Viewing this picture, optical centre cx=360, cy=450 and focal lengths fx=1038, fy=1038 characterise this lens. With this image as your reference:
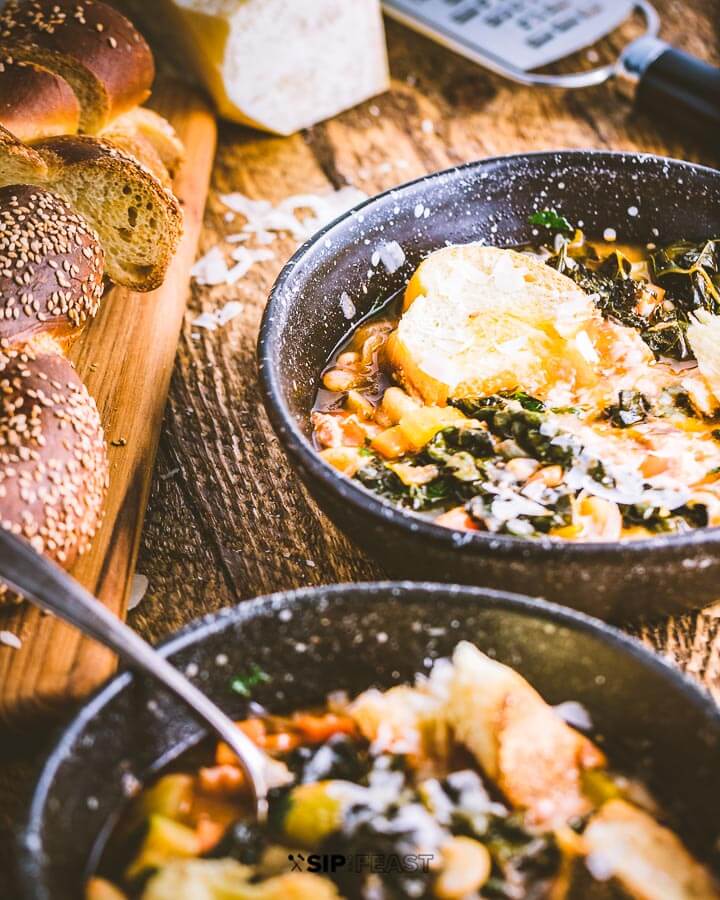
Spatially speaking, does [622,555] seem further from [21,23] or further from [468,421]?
[21,23]

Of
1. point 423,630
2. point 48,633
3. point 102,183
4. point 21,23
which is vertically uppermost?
point 21,23

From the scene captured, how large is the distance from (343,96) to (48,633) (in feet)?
9.27

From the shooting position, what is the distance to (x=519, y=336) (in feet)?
9.06

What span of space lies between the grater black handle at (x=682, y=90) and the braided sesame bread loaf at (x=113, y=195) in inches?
82.3

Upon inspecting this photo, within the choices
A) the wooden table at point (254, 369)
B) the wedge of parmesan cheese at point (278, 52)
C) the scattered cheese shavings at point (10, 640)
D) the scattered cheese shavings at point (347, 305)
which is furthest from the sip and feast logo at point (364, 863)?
the wedge of parmesan cheese at point (278, 52)

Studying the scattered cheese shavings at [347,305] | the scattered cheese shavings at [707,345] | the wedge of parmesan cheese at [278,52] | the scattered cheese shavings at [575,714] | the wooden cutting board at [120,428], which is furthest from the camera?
the wedge of parmesan cheese at [278,52]

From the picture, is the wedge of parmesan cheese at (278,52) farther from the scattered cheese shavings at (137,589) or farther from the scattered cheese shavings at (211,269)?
the scattered cheese shavings at (137,589)

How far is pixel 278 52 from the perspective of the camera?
3.93 metres

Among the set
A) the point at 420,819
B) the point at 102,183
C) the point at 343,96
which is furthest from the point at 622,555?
the point at 343,96

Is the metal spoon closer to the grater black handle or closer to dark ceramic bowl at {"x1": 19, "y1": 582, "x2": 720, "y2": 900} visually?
dark ceramic bowl at {"x1": 19, "y1": 582, "x2": 720, "y2": 900}

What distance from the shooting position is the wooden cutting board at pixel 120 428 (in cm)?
214

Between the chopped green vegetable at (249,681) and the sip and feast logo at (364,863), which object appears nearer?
the sip and feast logo at (364,863)

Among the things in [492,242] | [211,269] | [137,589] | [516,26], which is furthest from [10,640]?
[516,26]

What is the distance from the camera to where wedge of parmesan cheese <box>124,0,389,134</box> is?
3.83 metres
